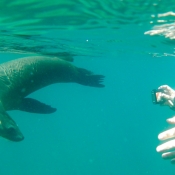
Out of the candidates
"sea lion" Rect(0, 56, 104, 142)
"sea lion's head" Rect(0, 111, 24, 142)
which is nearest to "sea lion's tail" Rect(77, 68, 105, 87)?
"sea lion" Rect(0, 56, 104, 142)

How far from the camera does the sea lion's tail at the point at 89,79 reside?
951 centimetres

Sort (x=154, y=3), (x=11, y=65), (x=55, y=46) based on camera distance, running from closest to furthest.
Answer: (x=154, y=3), (x=11, y=65), (x=55, y=46)

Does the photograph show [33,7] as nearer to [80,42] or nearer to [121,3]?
[121,3]

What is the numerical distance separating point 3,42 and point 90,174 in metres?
27.6

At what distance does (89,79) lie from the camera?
9703 millimetres

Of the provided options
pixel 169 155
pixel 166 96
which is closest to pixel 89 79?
pixel 166 96

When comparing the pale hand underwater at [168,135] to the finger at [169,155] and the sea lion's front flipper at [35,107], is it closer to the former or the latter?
the finger at [169,155]

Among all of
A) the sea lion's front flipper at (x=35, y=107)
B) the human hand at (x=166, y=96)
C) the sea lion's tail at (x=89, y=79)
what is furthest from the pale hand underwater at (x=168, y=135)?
the sea lion's tail at (x=89, y=79)

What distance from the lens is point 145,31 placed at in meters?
11.2

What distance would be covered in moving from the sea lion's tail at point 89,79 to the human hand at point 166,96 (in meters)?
3.73

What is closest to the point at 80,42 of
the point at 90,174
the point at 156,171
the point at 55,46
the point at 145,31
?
the point at 55,46

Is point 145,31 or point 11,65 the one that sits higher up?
point 145,31

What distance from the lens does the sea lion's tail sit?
9508 millimetres

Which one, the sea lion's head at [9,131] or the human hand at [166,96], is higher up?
the human hand at [166,96]
